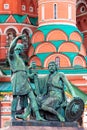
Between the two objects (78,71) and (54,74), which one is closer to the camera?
(54,74)

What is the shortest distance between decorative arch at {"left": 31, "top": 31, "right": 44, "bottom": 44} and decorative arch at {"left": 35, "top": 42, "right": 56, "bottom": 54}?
0.36 meters

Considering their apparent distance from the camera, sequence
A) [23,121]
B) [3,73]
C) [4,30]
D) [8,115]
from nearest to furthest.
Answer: [23,121] < [8,115] < [3,73] < [4,30]

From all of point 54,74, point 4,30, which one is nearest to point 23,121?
point 54,74

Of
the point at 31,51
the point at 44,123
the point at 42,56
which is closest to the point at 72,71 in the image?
the point at 42,56

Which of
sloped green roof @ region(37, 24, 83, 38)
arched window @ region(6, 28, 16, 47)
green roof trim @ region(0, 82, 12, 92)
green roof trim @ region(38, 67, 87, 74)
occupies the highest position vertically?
sloped green roof @ region(37, 24, 83, 38)

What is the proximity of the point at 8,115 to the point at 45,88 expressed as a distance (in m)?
17.5

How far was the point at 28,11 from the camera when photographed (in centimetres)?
4634

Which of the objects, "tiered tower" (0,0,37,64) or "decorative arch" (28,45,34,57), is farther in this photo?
"tiered tower" (0,0,37,64)

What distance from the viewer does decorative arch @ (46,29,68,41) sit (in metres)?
41.1

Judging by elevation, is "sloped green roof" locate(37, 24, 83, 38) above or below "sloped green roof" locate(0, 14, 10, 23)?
below

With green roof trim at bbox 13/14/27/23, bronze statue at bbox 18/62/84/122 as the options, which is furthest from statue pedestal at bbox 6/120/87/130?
green roof trim at bbox 13/14/27/23

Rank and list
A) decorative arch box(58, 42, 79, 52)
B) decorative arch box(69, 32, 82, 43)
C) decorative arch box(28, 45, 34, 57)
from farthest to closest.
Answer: decorative arch box(28, 45, 34, 57), decorative arch box(69, 32, 82, 43), decorative arch box(58, 42, 79, 52)

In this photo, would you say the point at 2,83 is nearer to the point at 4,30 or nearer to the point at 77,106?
the point at 4,30

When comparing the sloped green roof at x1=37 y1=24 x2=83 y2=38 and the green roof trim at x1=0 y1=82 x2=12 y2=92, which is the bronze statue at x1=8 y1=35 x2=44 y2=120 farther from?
the sloped green roof at x1=37 y1=24 x2=83 y2=38
